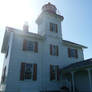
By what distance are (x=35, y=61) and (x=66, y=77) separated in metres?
4.12

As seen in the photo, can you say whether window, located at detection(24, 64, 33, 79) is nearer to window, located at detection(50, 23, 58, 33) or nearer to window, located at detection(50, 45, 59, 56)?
window, located at detection(50, 45, 59, 56)

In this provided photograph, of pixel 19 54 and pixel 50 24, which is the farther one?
pixel 50 24

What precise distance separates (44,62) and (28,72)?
80.0 inches

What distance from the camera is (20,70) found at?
9.87 meters

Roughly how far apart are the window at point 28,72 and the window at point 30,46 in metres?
1.63

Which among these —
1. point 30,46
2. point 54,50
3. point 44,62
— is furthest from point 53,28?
point 44,62

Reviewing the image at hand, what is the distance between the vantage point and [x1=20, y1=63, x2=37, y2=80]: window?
9900 millimetres

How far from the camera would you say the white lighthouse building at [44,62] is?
973 centimetres

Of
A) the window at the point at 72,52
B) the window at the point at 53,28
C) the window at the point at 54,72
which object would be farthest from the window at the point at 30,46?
the window at the point at 72,52

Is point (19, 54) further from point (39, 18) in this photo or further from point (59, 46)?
point (39, 18)

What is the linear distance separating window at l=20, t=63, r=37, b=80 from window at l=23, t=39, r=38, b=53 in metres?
1.63

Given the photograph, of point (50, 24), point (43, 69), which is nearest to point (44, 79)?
point (43, 69)

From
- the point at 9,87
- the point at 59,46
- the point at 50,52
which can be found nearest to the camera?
the point at 9,87

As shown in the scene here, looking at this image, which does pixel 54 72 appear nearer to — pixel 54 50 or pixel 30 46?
pixel 54 50
